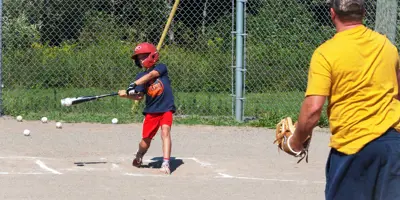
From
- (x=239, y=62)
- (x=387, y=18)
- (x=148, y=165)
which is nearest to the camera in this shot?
(x=148, y=165)

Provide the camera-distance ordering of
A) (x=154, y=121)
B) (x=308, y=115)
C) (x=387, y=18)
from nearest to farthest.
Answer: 1. (x=308, y=115)
2. (x=154, y=121)
3. (x=387, y=18)

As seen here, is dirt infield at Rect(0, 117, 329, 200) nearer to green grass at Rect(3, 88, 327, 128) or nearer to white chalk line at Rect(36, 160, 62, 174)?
white chalk line at Rect(36, 160, 62, 174)

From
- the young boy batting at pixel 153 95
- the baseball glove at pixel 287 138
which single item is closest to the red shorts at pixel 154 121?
the young boy batting at pixel 153 95

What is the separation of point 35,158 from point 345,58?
527 centimetres

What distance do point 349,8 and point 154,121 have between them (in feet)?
14.4

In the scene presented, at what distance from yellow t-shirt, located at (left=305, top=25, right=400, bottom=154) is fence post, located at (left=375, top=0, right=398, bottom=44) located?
7531 mm

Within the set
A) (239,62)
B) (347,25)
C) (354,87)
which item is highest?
(347,25)

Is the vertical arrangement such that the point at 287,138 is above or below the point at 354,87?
below

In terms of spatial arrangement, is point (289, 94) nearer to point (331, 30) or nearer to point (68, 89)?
point (331, 30)

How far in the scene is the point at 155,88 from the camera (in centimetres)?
804

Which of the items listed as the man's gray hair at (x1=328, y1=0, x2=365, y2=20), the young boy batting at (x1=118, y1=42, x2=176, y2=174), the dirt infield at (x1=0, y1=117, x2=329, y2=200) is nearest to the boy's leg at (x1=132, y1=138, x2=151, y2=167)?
the young boy batting at (x1=118, y1=42, x2=176, y2=174)

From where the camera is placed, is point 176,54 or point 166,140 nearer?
point 166,140

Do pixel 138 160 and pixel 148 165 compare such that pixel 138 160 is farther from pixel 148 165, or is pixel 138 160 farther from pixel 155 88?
pixel 155 88

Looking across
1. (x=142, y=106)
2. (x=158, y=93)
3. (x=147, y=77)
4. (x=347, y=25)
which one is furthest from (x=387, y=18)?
(x=347, y=25)
